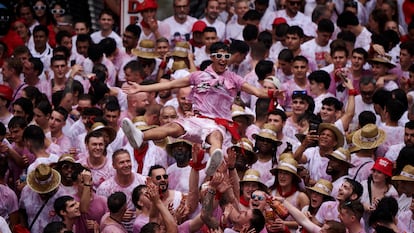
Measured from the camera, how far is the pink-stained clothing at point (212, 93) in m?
15.1

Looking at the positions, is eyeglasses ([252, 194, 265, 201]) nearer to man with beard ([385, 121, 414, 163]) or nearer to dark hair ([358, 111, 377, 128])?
man with beard ([385, 121, 414, 163])

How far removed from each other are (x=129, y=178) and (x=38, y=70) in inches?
162

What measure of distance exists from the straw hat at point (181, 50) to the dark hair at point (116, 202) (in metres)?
4.40

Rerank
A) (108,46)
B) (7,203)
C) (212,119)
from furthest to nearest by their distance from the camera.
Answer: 1. (108,46)
2. (7,203)
3. (212,119)

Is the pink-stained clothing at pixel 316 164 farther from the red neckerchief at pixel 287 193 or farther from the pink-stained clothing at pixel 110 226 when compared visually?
the pink-stained clothing at pixel 110 226

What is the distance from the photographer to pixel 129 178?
15.8m

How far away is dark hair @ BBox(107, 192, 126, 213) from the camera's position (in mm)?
14914

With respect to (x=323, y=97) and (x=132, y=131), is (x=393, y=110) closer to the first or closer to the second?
(x=323, y=97)

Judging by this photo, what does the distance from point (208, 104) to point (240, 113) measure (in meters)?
1.73

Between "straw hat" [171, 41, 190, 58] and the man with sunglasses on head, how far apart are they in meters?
3.54

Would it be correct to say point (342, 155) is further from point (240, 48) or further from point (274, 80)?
point (240, 48)

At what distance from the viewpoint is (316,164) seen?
53.9 feet

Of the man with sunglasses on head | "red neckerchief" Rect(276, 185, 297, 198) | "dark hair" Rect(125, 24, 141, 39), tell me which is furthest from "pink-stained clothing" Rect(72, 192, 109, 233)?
"dark hair" Rect(125, 24, 141, 39)

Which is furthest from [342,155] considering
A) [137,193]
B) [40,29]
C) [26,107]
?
[40,29]
